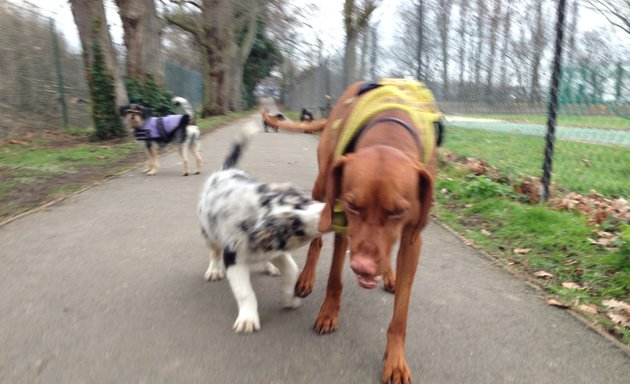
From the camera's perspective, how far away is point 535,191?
559cm

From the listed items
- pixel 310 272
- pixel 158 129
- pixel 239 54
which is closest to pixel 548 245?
pixel 310 272

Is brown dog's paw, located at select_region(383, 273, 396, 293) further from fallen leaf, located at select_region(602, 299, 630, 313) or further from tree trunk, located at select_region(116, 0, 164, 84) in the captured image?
tree trunk, located at select_region(116, 0, 164, 84)

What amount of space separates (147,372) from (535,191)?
488 cm

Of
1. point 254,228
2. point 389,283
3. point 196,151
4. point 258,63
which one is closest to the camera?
point 254,228

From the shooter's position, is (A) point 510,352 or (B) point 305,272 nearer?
(A) point 510,352

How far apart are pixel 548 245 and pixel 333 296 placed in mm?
2359

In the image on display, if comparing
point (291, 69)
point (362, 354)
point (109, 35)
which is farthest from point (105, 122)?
point (291, 69)

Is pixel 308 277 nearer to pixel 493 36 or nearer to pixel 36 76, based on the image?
pixel 493 36

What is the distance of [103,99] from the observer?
10.9m

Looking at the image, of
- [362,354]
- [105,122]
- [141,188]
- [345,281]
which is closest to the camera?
[362,354]

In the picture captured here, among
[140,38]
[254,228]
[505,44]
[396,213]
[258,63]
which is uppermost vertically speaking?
[258,63]

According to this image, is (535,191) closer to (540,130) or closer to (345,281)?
(540,130)

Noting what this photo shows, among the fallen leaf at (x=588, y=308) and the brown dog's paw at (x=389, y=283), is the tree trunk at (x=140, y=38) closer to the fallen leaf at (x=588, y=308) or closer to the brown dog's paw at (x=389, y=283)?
the brown dog's paw at (x=389, y=283)

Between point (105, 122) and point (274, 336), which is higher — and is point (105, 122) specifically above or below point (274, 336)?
above
